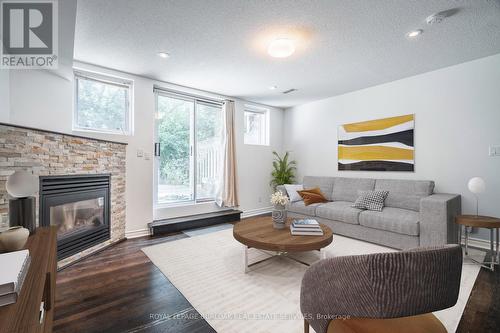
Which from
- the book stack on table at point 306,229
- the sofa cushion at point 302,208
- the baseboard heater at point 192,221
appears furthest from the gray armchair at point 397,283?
the baseboard heater at point 192,221

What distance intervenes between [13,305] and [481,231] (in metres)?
4.44

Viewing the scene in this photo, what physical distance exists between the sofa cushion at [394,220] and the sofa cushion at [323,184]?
1.08m

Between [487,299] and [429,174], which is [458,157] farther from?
[487,299]

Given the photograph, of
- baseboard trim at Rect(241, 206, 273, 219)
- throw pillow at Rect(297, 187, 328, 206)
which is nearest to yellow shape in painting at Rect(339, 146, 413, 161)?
throw pillow at Rect(297, 187, 328, 206)

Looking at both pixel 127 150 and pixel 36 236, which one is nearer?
pixel 36 236

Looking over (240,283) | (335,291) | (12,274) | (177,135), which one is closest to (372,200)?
(240,283)

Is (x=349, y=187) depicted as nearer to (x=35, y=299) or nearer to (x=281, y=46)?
(x=281, y=46)

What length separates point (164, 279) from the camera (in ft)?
7.10

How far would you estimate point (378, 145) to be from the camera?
3.87 m

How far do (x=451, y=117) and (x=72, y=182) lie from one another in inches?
197

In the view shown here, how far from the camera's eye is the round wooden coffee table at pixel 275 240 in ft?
6.64

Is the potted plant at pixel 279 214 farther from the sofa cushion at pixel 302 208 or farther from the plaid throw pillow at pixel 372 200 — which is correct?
the plaid throw pillow at pixel 372 200

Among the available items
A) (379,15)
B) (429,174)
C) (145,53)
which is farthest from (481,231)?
(145,53)

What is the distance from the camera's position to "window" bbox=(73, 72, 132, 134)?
312 centimetres
